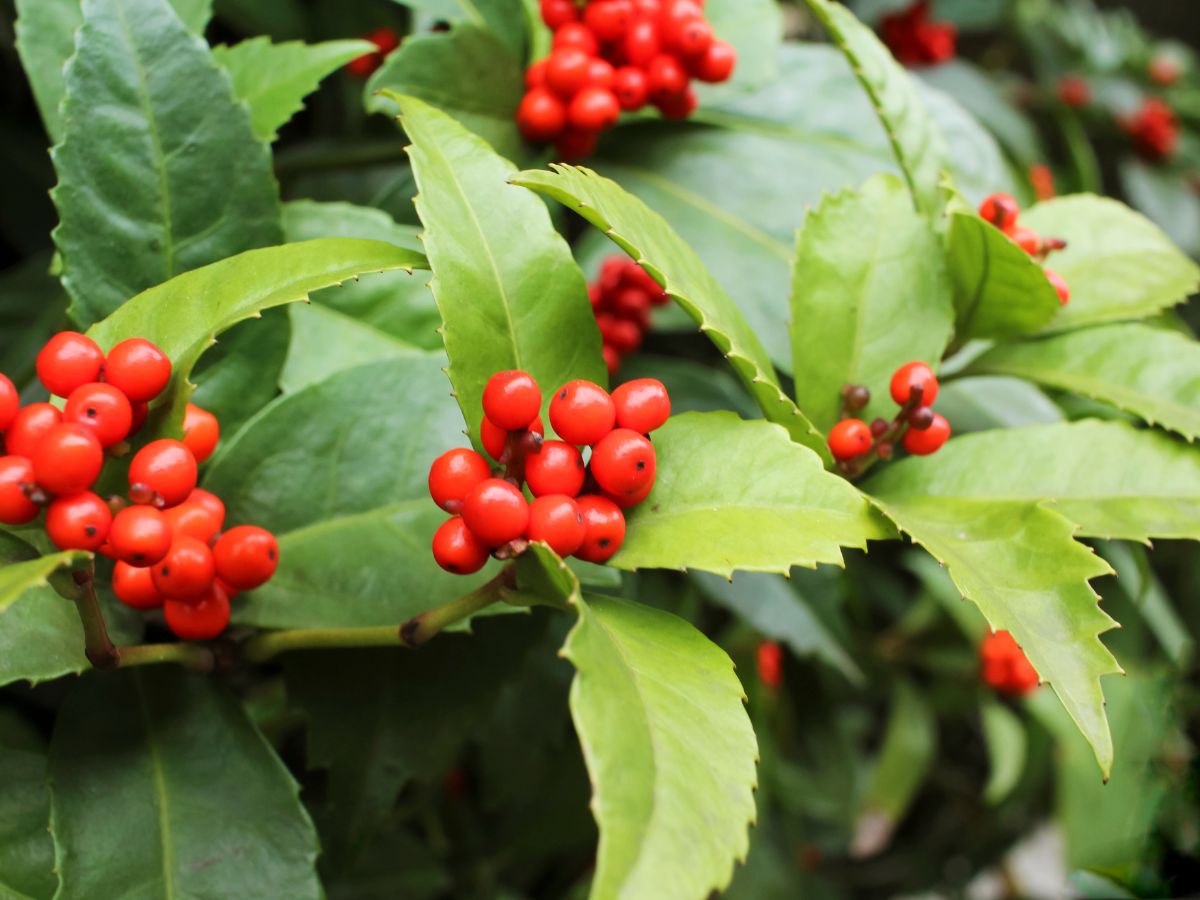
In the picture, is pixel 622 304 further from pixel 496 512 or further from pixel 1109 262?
pixel 496 512

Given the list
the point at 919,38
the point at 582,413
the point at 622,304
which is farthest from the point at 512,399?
the point at 919,38

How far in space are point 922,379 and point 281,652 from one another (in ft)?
1.45

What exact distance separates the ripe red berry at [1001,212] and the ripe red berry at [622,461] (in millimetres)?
374

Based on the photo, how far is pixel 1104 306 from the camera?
2.54 ft

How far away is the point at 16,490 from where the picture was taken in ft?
1.49

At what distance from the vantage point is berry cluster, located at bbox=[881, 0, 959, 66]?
5.55ft

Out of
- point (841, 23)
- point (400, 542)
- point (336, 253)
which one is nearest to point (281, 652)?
point (400, 542)

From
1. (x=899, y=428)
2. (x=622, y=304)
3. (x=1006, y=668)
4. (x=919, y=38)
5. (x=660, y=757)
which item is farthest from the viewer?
(x=919, y=38)

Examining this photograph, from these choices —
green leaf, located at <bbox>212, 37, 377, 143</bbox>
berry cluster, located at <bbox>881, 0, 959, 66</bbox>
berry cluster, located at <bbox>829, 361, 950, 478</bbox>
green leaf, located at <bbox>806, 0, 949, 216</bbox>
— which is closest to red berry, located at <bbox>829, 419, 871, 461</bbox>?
berry cluster, located at <bbox>829, 361, 950, 478</bbox>

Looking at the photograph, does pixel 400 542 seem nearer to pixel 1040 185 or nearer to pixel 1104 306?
pixel 1104 306

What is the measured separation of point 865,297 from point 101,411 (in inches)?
18.9

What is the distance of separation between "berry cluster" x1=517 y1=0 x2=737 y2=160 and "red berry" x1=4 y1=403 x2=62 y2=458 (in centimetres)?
47

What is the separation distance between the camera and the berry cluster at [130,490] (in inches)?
18.1

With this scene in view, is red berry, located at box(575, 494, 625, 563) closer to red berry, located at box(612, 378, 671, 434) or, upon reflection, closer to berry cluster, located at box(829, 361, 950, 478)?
red berry, located at box(612, 378, 671, 434)
